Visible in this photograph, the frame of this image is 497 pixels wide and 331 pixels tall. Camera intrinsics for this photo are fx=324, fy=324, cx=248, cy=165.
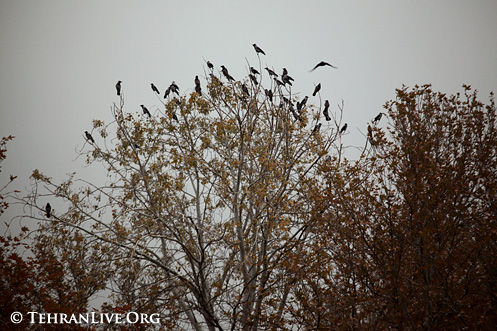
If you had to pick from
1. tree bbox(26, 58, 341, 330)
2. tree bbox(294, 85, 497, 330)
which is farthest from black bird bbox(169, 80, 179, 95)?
tree bbox(294, 85, 497, 330)

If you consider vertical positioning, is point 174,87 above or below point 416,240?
above

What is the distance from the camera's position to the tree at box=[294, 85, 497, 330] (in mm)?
6414

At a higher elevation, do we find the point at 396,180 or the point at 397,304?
the point at 396,180

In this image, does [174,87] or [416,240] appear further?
[174,87]

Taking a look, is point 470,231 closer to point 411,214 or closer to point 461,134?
point 411,214

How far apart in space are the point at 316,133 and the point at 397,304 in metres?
4.96

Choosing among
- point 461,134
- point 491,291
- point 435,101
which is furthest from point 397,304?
point 435,101

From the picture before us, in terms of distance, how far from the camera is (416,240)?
6938 millimetres

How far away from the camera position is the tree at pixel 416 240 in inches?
253

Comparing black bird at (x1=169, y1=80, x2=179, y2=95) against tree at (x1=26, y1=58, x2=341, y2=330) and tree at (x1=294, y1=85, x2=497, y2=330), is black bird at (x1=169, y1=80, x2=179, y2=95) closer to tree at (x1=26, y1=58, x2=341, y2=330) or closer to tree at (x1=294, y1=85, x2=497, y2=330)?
tree at (x1=26, y1=58, x2=341, y2=330)

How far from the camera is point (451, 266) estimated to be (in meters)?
6.49

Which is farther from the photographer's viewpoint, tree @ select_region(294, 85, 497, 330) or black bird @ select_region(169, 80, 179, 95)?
black bird @ select_region(169, 80, 179, 95)

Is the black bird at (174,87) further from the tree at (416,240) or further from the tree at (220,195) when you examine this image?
the tree at (416,240)

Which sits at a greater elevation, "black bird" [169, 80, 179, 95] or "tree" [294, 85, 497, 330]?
"black bird" [169, 80, 179, 95]
